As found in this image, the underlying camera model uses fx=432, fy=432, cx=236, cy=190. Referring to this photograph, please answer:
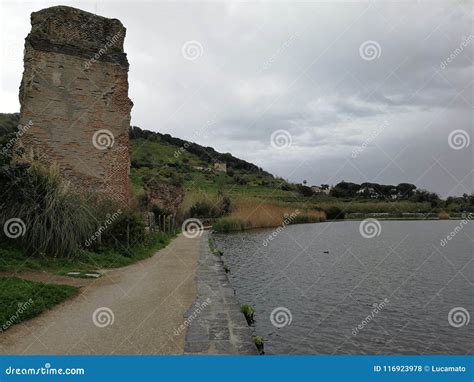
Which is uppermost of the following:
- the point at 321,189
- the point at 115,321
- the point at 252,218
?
the point at 321,189

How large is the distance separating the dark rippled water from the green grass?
3.52m

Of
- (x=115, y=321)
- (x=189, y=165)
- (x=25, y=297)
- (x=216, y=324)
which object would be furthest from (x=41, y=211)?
(x=189, y=165)

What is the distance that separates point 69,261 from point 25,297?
354 cm

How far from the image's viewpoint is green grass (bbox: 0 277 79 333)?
6.12 m

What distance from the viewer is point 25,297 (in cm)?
682

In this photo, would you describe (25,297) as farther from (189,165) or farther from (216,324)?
(189,165)

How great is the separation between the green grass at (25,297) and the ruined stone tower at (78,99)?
22.2ft

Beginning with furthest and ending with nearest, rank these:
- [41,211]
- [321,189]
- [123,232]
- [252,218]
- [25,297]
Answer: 1. [321,189]
2. [252,218]
3. [123,232]
4. [41,211]
5. [25,297]

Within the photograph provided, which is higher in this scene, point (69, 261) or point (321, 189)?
point (321, 189)

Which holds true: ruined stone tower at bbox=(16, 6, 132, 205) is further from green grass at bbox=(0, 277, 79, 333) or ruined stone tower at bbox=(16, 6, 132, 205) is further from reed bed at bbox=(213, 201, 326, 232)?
reed bed at bbox=(213, 201, 326, 232)

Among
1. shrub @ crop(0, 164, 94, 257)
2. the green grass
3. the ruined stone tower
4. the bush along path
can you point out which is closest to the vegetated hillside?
the ruined stone tower

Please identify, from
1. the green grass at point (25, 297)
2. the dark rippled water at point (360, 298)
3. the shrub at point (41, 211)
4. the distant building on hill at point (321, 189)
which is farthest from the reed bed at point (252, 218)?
the distant building on hill at point (321, 189)

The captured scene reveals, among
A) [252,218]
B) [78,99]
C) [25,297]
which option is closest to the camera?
[25,297]

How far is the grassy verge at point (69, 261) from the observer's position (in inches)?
364
